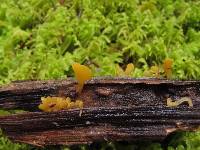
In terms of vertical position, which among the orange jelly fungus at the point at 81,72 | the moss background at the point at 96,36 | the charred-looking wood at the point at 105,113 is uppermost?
the moss background at the point at 96,36

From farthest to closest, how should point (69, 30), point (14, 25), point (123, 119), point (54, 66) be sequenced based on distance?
point (14, 25) < point (69, 30) < point (54, 66) < point (123, 119)

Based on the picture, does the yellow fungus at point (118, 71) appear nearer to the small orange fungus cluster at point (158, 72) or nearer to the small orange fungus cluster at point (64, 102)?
the small orange fungus cluster at point (158, 72)

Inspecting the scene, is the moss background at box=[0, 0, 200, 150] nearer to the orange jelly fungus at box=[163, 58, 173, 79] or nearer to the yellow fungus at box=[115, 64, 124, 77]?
the yellow fungus at box=[115, 64, 124, 77]

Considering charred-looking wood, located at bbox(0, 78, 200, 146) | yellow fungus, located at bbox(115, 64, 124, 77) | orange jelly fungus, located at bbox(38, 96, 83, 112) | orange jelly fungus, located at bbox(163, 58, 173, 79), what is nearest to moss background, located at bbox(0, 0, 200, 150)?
yellow fungus, located at bbox(115, 64, 124, 77)

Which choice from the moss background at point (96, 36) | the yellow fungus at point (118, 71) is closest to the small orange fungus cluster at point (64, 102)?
the yellow fungus at point (118, 71)

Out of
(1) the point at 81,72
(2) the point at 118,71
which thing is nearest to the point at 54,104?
(1) the point at 81,72

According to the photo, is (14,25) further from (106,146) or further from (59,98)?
(106,146)

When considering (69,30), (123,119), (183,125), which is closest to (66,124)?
(123,119)
